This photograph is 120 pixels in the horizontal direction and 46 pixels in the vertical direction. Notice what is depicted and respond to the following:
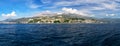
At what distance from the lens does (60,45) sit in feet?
136

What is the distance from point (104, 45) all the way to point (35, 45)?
51.7ft

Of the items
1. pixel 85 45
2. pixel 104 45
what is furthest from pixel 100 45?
pixel 85 45

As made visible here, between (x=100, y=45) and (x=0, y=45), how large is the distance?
23.3m

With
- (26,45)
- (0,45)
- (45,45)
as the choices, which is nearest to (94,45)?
(45,45)

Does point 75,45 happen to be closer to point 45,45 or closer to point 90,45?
point 90,45

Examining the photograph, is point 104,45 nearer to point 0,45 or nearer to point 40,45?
point 40,45

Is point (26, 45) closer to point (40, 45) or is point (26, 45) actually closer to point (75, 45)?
point (40, 45)

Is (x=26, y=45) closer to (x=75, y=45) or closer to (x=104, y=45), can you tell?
(x=75, y=45)

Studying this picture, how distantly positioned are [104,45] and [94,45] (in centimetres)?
223

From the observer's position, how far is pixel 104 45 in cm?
4081

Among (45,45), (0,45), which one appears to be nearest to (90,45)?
(45,45)

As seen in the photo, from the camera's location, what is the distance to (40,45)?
41.9 m

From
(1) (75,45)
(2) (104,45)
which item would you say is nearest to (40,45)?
(1) (75,45)

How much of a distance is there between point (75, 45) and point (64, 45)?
2.50m
